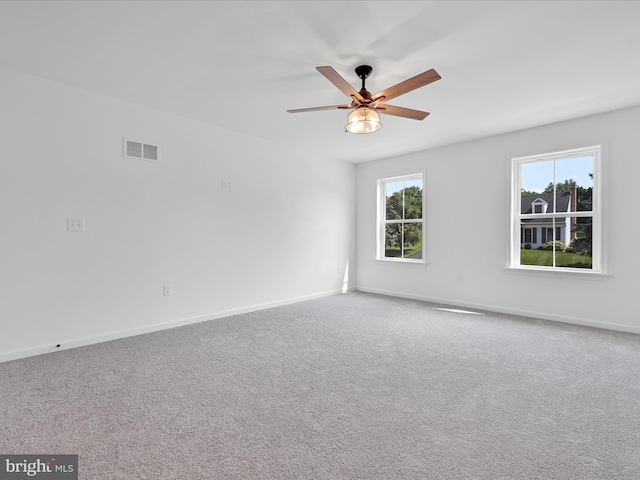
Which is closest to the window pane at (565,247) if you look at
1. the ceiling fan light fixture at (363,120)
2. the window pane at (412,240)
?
the window pane at (412,240)

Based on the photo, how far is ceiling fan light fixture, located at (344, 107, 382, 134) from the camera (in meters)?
2.83

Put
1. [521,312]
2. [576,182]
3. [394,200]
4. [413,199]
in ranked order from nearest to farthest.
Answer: [576,182] < [521,312] < [413,199] < [394,200]

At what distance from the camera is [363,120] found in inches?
112

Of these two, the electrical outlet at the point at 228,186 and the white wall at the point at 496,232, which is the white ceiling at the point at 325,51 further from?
the electrical outlet at the point at 228,186

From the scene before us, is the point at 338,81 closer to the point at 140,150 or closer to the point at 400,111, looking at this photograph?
the point at 400,111

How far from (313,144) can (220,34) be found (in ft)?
9.36

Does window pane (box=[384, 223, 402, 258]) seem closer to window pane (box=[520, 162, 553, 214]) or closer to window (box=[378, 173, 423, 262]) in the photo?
window (box=[378, 173, 423, 262])

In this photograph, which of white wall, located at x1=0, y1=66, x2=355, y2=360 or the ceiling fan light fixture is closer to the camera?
the ceiling fan light fixture

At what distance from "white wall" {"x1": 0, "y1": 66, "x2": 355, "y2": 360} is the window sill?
320 cm

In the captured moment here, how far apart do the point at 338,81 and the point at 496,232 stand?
11.5ft

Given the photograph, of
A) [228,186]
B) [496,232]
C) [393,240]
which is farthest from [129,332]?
[496,232]

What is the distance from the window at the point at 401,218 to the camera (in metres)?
Answer: 5.75

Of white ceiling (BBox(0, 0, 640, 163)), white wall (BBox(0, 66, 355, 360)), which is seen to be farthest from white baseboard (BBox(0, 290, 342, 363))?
white ceiling (BBox(0, 0, 640, 163))

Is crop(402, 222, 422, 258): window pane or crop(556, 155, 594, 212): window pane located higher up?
crop(556, 155, 594, 212): window pane
